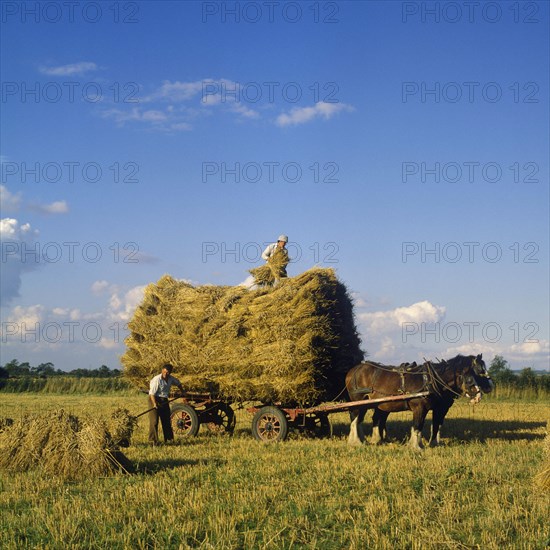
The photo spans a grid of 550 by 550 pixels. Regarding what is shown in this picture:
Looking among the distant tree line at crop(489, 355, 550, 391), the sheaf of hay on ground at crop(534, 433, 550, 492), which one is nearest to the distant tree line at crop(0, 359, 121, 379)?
the distant tree line at crop(489, 355, 550, 391)

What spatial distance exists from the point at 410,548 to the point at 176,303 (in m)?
9.06

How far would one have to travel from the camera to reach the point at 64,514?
22.9 ft

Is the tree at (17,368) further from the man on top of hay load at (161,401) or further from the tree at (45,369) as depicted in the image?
the man on top of hay load at (161,401)

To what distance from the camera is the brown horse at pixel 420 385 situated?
12648 mm

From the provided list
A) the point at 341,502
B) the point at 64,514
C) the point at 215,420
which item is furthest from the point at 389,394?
the point at 64,514

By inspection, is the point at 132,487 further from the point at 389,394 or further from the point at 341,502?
the point at 389,394

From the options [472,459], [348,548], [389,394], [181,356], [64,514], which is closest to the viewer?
[348,548]

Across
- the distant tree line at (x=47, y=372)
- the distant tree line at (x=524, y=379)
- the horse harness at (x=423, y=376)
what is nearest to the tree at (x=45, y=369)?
the distant tree line at (x=47, y=372)

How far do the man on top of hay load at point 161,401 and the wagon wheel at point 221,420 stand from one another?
4.69ft

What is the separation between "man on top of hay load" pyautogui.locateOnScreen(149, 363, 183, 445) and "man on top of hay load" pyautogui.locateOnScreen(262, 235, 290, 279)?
2945 mm

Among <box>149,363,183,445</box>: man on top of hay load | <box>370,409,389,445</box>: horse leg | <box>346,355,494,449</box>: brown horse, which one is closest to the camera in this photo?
<box>346,355,494,449</box>: brown horse

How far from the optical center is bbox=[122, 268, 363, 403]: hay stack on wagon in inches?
492

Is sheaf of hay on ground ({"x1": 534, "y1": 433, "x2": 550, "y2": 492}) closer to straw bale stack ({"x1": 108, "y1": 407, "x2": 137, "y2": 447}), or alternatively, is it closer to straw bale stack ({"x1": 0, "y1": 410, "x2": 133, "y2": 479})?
straw bale stack ({"x1": 0, "y1": 410, "x2": 133, "y2": 479})

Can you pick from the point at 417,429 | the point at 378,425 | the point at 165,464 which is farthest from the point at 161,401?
the point at 417,429
